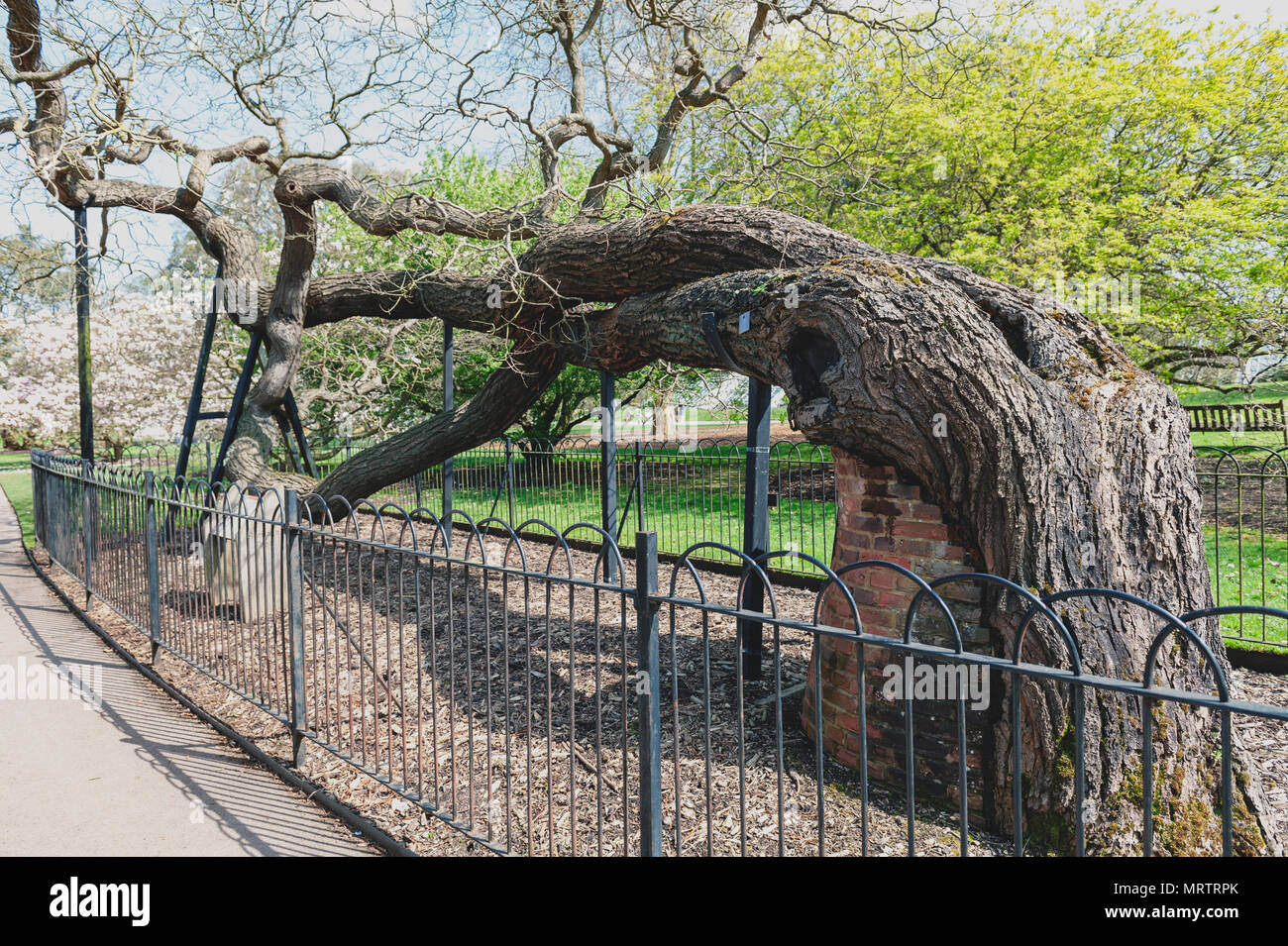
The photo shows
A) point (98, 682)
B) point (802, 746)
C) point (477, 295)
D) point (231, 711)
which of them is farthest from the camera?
point (477, 295)

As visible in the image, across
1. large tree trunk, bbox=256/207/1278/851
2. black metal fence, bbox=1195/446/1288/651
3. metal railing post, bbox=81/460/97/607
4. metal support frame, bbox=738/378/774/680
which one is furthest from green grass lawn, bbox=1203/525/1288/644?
metal railing post, bbox=81/460/97/607

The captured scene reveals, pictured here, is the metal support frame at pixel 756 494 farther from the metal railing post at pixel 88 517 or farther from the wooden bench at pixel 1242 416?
the wooden bench at pixel 1242 416

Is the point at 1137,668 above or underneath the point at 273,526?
underneath

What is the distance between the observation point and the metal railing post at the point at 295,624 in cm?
442

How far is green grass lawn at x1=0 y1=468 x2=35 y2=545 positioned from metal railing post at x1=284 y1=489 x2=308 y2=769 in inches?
442

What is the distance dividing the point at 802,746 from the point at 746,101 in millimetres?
13926

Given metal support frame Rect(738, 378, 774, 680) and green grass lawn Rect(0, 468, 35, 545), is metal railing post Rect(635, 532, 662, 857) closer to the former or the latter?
metal support frame Rect(738, 378, 774, 680)

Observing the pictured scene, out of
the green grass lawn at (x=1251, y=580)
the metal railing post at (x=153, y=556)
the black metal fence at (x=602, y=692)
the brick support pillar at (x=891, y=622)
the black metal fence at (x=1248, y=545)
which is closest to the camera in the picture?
the black metal fence at (x=602, y=692)

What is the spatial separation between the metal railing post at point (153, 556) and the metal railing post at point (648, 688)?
509 cm

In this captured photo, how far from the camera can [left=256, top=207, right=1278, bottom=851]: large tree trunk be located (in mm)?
3354

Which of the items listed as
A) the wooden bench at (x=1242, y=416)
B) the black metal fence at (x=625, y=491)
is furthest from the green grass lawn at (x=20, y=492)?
the wooden bench at (x=1242, y=416)

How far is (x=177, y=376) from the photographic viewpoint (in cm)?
1828
